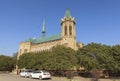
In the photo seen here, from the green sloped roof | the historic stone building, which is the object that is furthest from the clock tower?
the green sloped roof

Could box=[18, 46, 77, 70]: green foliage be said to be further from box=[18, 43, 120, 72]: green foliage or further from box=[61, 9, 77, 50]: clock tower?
box=[61, 9, 77, 50]: clock tower

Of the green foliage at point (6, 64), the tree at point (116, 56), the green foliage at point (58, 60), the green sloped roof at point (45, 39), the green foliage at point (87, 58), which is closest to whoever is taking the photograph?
the tree at point (116, 56)

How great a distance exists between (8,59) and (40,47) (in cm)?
1635

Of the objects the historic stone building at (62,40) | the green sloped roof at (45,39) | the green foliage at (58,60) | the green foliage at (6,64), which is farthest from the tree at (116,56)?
the green foliage at (6,64)

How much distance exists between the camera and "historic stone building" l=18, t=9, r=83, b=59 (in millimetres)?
75225

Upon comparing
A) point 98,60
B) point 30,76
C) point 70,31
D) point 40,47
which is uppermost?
point 70,31

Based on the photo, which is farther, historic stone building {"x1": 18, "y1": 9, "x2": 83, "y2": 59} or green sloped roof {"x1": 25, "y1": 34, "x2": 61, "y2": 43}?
green sloped roof {"x1": 25, "y1": 34, "x2": 61, "y2": 43}

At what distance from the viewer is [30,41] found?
9362 centimetres

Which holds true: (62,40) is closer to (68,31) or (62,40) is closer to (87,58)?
(68,31)

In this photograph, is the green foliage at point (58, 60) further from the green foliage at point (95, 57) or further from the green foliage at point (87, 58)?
the green foliage at point (95, 57)

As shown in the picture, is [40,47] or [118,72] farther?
[40,47]

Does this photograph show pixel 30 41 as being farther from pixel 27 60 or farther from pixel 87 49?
pixel 87 49

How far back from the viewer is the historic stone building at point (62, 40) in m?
75.2

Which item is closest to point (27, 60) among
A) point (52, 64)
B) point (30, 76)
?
point (52, 64)
